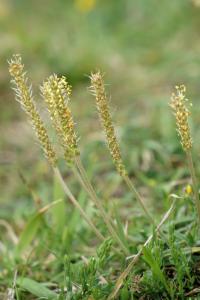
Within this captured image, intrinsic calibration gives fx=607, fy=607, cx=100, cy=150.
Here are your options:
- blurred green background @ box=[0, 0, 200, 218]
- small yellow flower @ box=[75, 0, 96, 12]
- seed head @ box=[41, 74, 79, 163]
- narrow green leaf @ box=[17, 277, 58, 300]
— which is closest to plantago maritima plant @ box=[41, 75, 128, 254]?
seed head @ box=[41, 74, 79, 163]

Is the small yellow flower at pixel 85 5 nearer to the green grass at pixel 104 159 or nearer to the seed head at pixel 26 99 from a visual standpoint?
the green grass at pixel 104 159

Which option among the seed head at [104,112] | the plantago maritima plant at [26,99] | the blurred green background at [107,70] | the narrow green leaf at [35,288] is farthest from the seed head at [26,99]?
the blurred green background at [107,70]

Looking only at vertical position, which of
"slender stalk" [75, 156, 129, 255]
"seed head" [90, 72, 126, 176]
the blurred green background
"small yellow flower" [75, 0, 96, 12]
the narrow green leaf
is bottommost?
the narrow green leaf

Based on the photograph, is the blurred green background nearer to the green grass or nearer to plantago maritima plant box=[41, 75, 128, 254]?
the green grass

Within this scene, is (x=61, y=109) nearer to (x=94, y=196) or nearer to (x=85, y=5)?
(x=94, y=196)

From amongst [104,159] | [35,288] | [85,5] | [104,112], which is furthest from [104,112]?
[85,5]
